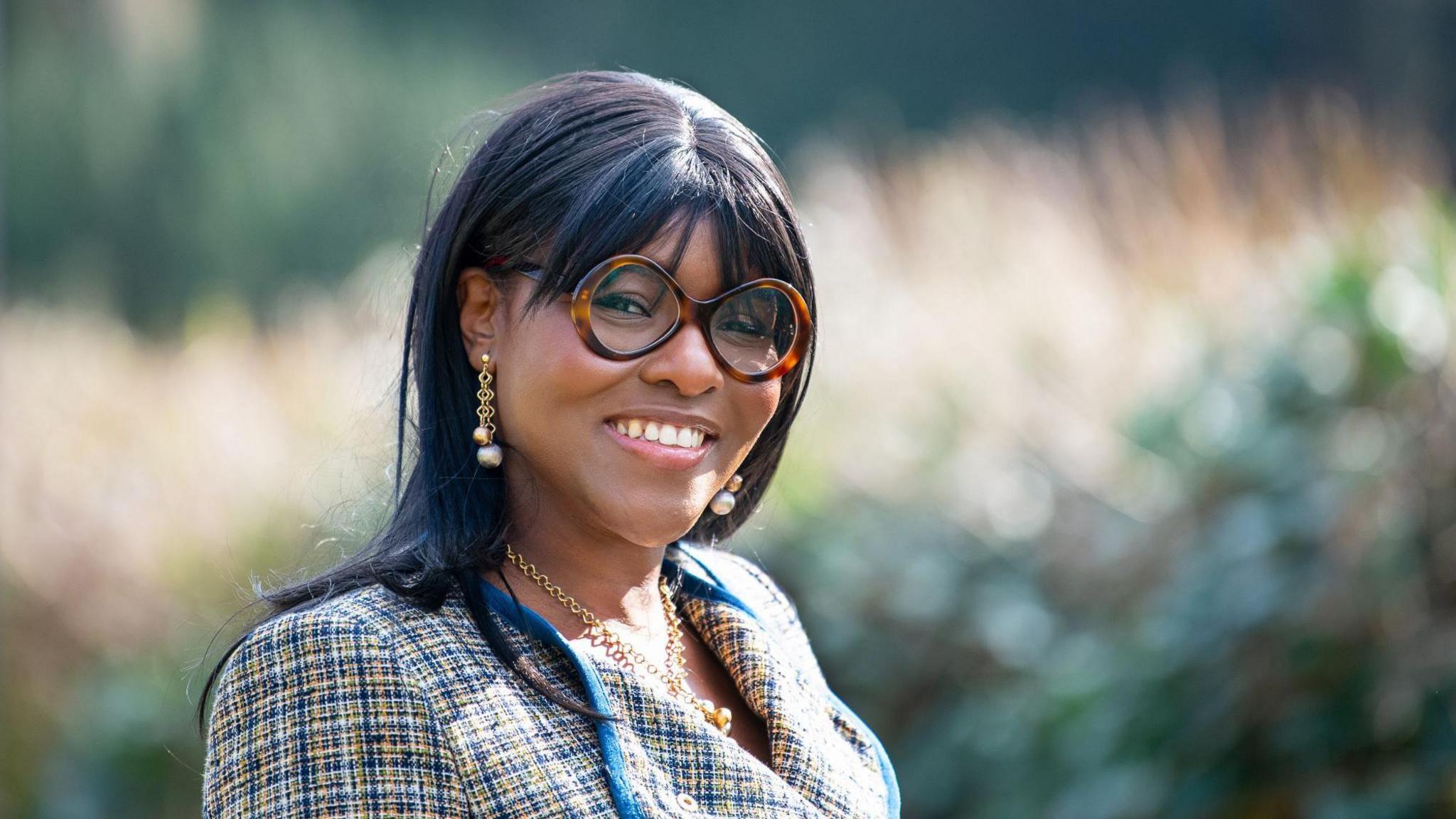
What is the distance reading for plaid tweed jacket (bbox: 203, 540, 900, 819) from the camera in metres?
1.69

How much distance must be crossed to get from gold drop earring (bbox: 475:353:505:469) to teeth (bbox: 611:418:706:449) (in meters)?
0.16

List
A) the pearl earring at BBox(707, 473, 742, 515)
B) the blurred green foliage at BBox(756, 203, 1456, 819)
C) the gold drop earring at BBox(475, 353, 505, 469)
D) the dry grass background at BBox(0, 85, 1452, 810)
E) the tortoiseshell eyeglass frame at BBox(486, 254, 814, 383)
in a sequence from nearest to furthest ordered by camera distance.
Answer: the tortoiseshell eyeglass frame at BBox(486, 254, 814, 383) → the gold drop earring at BBox(475, 353, 505, 469) → the pearl earring at BBox(707, 473, 742, 515) → the blurred green foliage at BBox(756, 203, 1456, 819) → the dry grass background at BBox(0, 85, 1452, 810)

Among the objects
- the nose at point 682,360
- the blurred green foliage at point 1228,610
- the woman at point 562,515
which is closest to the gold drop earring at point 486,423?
the woman at point 562,515

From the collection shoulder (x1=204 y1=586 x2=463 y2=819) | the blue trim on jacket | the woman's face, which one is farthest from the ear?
shoulder (x1=204 y1=586 x2=463 y2=819)

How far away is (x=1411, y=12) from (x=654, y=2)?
539 cm

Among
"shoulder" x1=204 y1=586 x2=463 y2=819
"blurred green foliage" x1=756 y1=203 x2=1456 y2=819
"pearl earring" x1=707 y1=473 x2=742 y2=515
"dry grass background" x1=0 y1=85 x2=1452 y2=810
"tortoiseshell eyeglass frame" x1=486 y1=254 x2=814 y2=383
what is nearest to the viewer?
"shoulder" x1=204 y1=586 x2=463 y2=819

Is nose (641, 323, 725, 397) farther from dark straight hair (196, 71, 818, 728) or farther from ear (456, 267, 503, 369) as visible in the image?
ear (456, 267, 503, 369)

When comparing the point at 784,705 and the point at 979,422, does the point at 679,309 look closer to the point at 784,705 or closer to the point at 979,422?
the point at 784,705

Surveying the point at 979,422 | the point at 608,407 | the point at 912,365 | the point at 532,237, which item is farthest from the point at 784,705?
the point at 912,365

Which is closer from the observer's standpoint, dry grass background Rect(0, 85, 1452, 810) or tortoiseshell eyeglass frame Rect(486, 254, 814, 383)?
tortoiseshell eyeglass frame Rect(486, 254, 814, 383)

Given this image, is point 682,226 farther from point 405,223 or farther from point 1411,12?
point 1411,12

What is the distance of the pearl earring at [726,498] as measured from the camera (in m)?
2.14

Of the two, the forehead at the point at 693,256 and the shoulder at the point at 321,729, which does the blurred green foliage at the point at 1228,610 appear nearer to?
the forehead at the point at 693,256

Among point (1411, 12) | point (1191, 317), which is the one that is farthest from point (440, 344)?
point (1411, 12)
